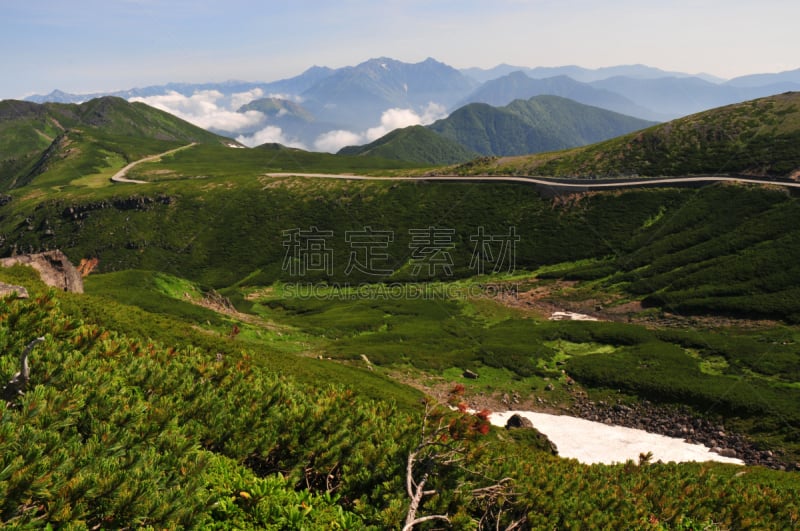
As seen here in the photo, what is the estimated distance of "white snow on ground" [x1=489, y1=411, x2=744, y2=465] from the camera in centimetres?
3359

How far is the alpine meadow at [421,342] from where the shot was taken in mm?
8195

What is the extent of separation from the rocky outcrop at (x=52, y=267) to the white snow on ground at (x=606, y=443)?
39.8 meters

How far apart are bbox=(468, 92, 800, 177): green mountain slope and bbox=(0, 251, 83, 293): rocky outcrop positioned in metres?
110

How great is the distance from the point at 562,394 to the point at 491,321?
78.8 ft

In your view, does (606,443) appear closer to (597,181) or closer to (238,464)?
(238,464)

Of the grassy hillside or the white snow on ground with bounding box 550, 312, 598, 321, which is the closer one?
the grassy hillside

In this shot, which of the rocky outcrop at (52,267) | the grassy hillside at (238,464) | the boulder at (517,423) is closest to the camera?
the grassy hillside at (238,464)

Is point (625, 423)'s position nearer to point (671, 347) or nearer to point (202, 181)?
point (671, 347)

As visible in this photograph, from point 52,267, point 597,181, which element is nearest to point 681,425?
point 52,267

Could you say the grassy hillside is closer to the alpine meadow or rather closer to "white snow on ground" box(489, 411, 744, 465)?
the alpine meadow

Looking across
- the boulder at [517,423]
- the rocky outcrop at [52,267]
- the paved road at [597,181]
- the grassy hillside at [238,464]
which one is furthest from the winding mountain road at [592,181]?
the rocky outcrop at [52,267]

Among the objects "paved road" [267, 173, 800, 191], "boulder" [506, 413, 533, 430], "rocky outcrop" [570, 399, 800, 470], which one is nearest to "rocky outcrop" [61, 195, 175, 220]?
"paved road" [267, 173, 800, 191]

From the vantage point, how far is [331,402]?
11.9 m

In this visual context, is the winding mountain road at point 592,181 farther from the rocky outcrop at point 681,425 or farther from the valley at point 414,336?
the rocky outcrop at point 681,425
